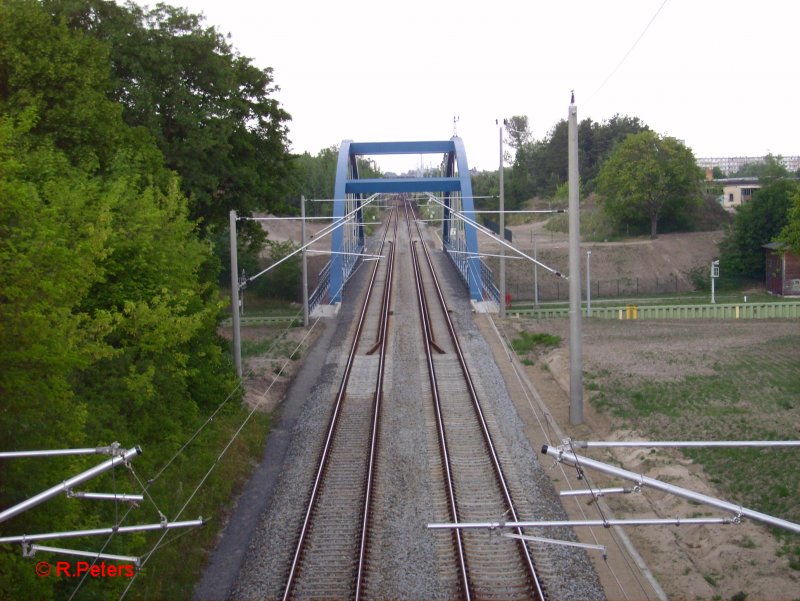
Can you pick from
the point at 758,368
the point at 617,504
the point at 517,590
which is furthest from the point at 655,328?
the point at 517,590

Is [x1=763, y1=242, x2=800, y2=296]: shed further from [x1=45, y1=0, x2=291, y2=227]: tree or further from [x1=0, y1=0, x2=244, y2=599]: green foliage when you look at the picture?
[x1=0, y1=0, x2=244, y2=599]: green foliage

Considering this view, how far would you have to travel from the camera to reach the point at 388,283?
39.5 metres

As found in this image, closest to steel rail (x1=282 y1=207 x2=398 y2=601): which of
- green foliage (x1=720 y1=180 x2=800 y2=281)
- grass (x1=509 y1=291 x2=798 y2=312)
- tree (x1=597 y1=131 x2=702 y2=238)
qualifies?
grass (x1=509 y1=291 x2=798 y2=312)

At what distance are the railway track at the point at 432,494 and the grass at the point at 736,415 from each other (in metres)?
3.13

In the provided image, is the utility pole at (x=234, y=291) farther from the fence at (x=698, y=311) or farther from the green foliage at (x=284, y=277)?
the green foliage at (x=284, y=277)

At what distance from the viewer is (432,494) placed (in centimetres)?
1351

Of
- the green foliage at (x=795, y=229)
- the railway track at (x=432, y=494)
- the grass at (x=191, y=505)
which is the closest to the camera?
the grass at (x=191, y=505)

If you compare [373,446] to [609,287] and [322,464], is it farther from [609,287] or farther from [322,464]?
[609,287]

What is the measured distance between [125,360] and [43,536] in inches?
264

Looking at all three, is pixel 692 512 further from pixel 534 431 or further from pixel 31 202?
pixel 31 202

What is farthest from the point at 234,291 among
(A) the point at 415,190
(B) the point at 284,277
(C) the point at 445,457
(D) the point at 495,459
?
(A) the point at 415,190

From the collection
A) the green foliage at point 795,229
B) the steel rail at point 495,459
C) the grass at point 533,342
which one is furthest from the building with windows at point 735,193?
the grass at point 533,342

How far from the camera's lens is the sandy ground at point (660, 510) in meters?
10.0

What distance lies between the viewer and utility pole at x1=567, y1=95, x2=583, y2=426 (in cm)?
1669
